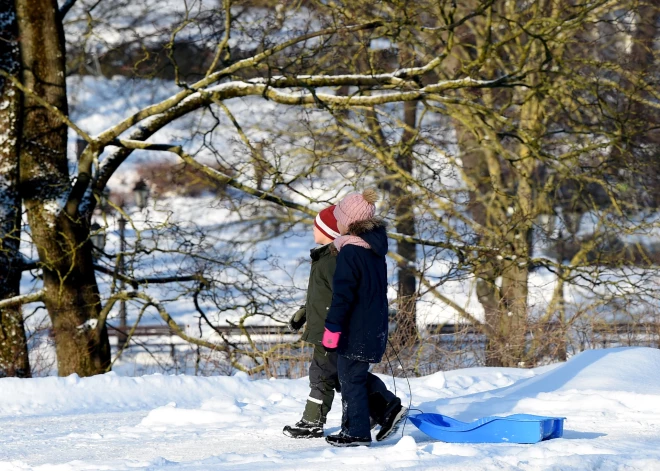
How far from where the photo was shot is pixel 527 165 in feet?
46.9

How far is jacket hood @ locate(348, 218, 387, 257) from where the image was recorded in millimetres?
4910

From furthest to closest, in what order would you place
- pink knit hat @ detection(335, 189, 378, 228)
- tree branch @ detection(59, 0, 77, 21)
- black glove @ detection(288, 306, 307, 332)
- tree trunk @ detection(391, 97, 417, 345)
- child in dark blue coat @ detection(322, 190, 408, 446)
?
tree branch @ detection(59, 0, 77, 21), tree trunk @ detection(391, 97, 417, 345), black glove @ detection(288, 306, 307, 332), pink knit hat @ detection(335, 189, 378, 228), child in dark blue coat @ detection(322, 190, 408, 446)

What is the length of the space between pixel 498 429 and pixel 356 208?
148 cm

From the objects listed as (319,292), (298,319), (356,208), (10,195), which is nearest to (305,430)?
(298,319)

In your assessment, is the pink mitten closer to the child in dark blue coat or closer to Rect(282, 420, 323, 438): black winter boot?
the child in dark blue coat

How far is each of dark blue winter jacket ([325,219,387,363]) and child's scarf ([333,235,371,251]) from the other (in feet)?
0.07

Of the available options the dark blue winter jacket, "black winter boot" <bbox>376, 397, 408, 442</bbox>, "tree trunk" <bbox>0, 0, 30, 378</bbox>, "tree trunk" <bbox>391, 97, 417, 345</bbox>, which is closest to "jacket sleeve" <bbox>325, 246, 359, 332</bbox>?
the dark blue winter jacket

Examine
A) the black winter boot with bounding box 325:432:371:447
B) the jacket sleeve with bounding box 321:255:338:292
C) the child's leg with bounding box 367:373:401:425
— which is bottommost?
the black winter boot with bounding box 325:432:371:447

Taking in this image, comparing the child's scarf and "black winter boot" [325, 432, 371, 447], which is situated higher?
the child's scarf

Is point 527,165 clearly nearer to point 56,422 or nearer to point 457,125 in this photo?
point 457,125

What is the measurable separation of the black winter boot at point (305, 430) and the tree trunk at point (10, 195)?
563 centimetres

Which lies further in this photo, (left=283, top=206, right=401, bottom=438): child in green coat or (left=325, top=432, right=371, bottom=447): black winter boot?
(left=283, top=206, right=401, bottom=438): child in green coat

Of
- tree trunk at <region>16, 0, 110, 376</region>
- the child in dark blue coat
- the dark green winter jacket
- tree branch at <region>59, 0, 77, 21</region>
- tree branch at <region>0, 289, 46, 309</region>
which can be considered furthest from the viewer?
tree branch at <region>59, 0, 77, 21</region>

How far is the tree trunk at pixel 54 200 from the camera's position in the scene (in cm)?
995
